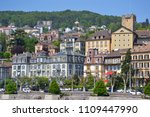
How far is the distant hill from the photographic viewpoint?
325 ft

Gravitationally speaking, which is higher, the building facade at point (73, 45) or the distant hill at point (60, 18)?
the distant hill at point (60, 18)

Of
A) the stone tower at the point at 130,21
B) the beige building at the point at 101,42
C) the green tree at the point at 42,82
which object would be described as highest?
the stone tower at the point at 130,21

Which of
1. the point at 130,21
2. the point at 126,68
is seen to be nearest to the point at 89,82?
the point at 126,68

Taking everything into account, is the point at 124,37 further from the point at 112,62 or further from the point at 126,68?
the point at 126,68

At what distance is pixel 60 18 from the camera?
111000 millimetres

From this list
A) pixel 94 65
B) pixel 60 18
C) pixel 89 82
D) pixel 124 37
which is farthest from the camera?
pixel 60 18

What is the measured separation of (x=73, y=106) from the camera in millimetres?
3773

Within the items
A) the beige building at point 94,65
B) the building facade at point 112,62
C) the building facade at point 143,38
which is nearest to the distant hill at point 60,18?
A: the building facade at point 143,38

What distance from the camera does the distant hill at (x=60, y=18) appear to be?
9906 centimetres

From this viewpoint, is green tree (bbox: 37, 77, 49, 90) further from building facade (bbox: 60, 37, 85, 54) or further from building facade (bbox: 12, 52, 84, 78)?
building facade (bbox: 60, 37, 85, 54)

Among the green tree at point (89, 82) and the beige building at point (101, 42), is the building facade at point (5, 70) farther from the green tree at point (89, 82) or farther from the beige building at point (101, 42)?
the green tree at point (89, 82)

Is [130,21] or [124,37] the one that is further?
[130,21]

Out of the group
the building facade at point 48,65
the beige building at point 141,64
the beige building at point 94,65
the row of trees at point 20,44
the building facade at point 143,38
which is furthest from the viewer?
the row of trees at point 20,44

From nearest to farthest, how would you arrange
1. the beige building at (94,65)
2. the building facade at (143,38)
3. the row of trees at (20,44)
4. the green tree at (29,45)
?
1. the beige building at (94,65)
2. the building facade at (143,38)
3. the row of trees at (20,44)
4. the green tree at (29,45)
